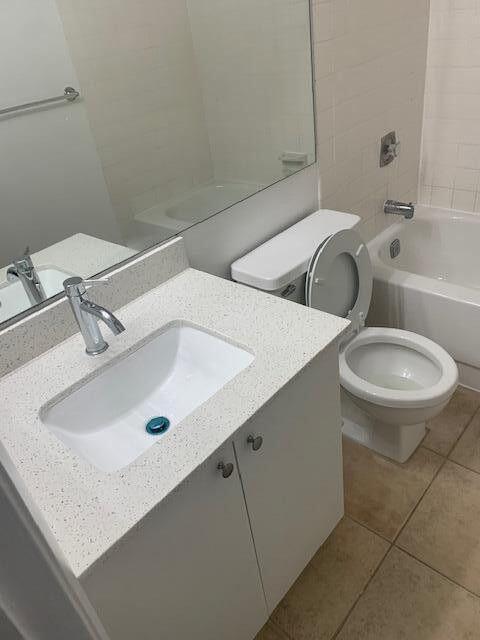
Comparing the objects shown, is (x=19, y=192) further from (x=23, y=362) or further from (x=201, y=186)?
(x=201, y=186)

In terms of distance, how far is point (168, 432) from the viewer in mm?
869

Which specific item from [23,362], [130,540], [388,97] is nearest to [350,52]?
[388,97]

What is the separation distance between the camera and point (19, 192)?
3.64 ft

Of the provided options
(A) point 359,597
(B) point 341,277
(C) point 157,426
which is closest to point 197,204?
(B) point 341,277

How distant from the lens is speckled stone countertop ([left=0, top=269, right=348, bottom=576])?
743 millimetres

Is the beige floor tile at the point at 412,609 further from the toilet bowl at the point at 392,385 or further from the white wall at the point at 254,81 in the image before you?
the white wall at the point at 254,81

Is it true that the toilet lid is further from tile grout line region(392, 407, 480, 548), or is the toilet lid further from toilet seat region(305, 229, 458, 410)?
tile grout line region(392, 407, 480, 548)

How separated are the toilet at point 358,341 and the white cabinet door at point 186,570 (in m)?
0.66

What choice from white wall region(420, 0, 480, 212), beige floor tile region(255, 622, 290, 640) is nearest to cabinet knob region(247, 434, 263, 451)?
beige floor tile region(255, 622, 290, 640)

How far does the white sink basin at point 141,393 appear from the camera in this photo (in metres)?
1.01

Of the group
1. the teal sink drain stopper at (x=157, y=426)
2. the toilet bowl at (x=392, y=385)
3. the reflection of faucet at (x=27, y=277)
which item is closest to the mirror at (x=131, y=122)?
the reflection of faucet at (x=27, y=277)

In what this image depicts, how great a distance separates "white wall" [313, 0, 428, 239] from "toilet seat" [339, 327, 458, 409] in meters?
0.56

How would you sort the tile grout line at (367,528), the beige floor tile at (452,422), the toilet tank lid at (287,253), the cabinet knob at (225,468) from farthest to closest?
the beige floor tile at (452,422), the tile grout line at (367,528), the toilet tank lid at (287,253), the cabinet knob at (225,468)

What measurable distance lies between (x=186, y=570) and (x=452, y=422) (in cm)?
138
